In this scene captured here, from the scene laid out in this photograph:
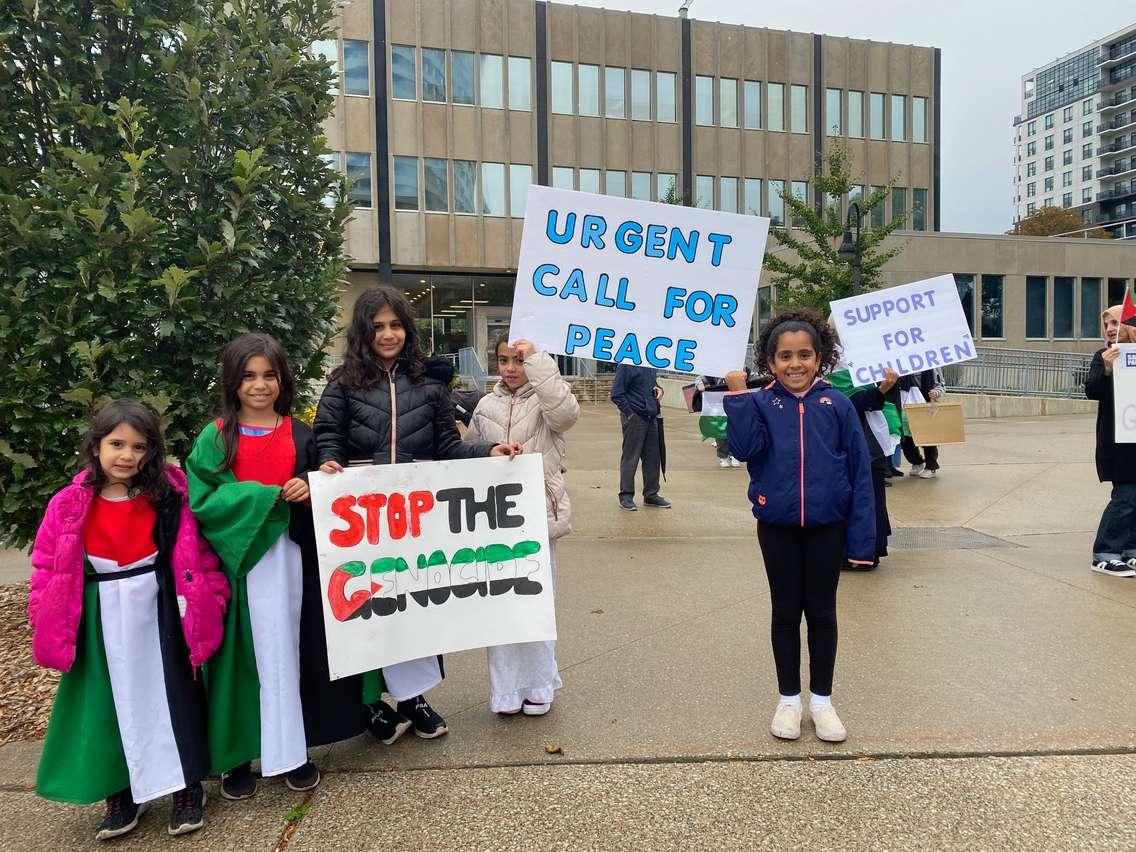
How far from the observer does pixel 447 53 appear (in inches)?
1136

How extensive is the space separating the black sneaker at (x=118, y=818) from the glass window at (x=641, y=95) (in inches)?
1235

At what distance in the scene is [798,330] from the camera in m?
3.33

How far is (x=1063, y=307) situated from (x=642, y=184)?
15661mm

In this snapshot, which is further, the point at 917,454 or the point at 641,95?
the point at 641,95

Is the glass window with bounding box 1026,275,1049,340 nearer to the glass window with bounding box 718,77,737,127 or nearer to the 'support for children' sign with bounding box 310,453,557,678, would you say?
the glass window with bounding box 718,77,737,127

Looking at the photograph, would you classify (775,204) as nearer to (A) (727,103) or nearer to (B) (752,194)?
(B) (752,194)

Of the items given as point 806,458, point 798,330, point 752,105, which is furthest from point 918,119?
point 806,458

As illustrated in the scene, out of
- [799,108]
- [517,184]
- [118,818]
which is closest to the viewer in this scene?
[118,818]

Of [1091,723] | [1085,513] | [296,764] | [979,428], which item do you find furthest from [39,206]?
[979,428]

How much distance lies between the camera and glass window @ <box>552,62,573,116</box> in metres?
30.1

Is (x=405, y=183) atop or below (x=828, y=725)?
atop

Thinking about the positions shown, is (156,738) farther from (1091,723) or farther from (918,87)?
(918,87)

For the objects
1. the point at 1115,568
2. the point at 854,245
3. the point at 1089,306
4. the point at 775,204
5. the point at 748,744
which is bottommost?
the point at 748,744

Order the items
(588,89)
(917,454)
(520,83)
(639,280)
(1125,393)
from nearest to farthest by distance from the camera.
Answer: (639,280)
(1125,393)
(917,454)
(520,83)
(588,89)
